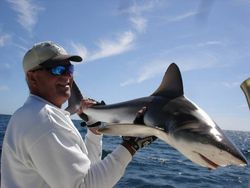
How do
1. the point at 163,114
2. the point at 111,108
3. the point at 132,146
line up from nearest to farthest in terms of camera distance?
the point at 132,146
the point at 163,114
the point at 111,108

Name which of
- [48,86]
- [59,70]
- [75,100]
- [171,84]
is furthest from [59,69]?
[75,100]

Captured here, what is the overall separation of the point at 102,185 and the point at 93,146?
4.87 ft

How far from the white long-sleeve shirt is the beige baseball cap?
1.08 feet

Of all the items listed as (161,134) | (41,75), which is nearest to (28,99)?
(41,75)

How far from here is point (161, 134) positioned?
12.4 ft

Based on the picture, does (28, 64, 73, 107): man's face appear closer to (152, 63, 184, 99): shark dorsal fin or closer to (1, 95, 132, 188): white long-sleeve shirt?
(1, 95, 132, 188): white long-sleeve shirt

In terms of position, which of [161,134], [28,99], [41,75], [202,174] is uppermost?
[41,75]

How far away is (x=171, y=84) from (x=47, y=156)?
1.84m

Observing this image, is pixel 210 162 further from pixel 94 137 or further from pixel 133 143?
pixel 94 137

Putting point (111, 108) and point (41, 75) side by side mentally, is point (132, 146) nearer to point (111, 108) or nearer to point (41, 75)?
point (41, 75)

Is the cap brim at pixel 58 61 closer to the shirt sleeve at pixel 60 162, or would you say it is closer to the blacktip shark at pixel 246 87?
the shirt sleeve at pixel 60 162

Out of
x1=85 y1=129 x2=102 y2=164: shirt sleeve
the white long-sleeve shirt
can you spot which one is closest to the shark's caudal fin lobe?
x1=85 y1=129 x2=102 y2=164: shirt sleeve

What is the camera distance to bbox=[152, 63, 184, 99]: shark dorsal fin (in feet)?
14.1

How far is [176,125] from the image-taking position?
378 cm
